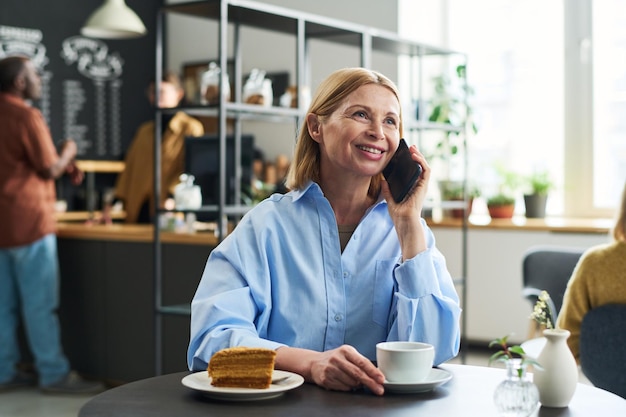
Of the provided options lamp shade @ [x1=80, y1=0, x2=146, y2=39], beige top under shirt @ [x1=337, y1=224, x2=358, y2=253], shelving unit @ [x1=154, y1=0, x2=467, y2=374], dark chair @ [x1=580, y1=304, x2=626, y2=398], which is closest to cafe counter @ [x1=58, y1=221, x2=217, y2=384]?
shelving unit @ [x1=154, y1=0, x2=467, y2=374]

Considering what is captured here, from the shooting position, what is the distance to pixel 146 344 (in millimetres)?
4883

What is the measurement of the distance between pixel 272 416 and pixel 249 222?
2.02ft

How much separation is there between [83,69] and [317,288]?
20.6ft

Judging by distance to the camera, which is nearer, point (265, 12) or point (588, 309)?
point (588, 309)

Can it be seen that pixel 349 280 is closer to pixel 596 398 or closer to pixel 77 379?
pixel 596 398

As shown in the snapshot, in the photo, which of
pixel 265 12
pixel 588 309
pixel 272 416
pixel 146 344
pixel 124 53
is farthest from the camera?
pixel 124 53

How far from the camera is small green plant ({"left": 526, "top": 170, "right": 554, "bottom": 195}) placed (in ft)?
20.0

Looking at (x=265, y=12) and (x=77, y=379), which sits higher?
(x=265, y=12)

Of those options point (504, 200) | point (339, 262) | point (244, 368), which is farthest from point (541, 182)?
point (244, 368)

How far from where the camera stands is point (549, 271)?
4.18 meters

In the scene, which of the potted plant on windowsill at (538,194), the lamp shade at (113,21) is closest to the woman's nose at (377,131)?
the lamp shade at (113,21)

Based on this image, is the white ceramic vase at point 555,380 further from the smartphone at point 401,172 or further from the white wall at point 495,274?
the white wall at point 495,274

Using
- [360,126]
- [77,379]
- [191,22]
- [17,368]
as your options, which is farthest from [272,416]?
[191,22]

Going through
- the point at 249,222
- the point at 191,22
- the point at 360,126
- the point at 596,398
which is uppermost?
the point at 191,22
